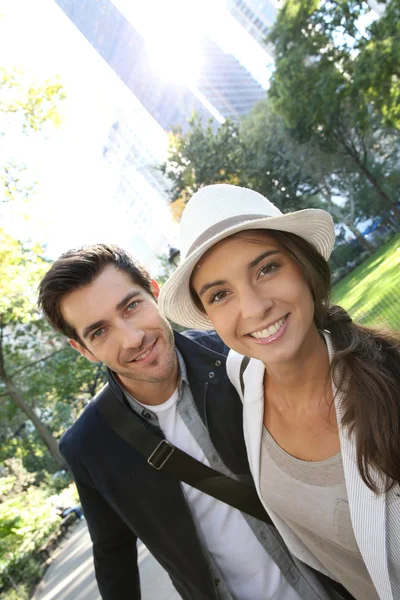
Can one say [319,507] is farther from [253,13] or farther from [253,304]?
[253,13]

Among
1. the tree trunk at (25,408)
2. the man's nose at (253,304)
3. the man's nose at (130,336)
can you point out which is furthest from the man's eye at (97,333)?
the tree trunk at (25,408)

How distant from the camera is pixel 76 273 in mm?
2486

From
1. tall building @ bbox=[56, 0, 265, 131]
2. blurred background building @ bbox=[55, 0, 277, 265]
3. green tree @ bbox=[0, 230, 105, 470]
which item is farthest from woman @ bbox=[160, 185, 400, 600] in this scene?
blurred background building @ bbox=[55, 0, 277, 265]

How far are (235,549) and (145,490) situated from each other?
508mm

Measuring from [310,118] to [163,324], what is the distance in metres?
22.4

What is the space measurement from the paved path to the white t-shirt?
297 centimetres

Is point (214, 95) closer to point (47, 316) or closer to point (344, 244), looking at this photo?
point (344, 244)

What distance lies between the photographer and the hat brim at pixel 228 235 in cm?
176

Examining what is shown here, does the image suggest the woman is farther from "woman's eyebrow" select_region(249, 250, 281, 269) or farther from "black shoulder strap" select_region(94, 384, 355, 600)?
"black shoulder strap" select_region(94, 384, 355, 600)

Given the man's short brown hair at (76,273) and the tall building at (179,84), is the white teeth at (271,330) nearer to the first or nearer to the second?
the man's short brown hair at (76,273)

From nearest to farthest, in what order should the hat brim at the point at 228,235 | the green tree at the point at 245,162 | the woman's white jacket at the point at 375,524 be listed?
the woman's white jacket at the point at 375,524
the hat brim at the point at 228,235
the green tree at the point at 245,162

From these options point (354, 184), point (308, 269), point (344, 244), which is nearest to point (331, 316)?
point (308, 269)

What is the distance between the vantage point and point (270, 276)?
1.80 metres

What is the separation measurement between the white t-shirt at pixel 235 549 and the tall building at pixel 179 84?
156 ft
